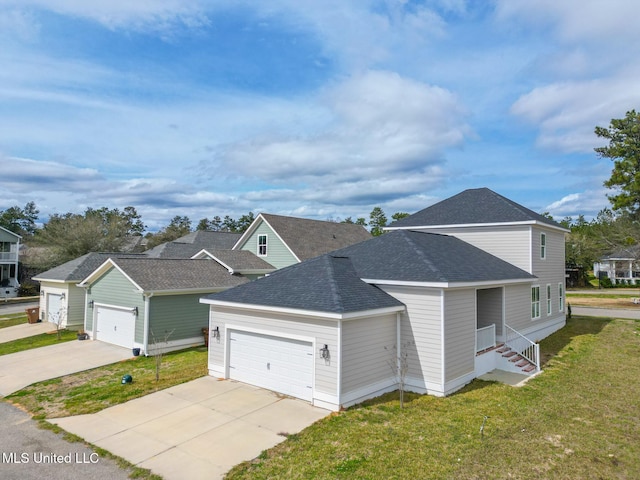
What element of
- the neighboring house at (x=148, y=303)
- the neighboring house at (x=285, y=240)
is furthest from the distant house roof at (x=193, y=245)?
the neighboring house at (x=148, y=303)

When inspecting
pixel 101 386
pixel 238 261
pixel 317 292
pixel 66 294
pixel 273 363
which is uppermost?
pixel 238 261

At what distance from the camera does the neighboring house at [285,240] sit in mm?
25562

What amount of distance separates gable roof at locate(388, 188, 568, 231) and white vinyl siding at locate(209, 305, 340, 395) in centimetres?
1134

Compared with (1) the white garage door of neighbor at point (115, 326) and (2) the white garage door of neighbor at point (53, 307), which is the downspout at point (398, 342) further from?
(2) the white garage door of neighbor at point (53, 307)

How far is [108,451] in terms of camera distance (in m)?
7.98

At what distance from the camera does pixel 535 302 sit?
18438 mm

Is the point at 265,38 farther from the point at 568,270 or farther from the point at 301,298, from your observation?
the point at 568,270

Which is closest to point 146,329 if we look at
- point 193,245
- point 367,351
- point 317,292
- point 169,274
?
point 169,274

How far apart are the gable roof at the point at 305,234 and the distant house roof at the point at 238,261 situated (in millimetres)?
2074

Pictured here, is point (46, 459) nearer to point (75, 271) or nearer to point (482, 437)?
point (482, 437)

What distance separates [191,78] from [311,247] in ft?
46.0

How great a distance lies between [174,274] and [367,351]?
1131 centimetres

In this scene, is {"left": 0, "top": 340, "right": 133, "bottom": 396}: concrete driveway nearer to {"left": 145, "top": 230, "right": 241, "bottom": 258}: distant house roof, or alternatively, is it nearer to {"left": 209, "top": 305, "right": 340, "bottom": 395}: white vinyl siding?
{"left": 209, "top": 305, "right": 340, "bottom": 395}: white vinyl siding

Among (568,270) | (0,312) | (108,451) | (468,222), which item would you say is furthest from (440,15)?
(568,270)
